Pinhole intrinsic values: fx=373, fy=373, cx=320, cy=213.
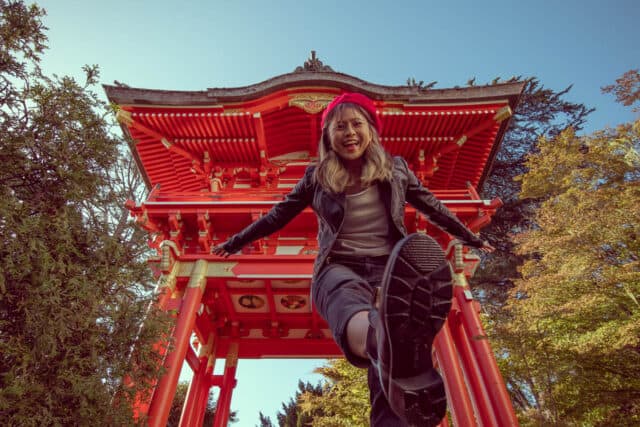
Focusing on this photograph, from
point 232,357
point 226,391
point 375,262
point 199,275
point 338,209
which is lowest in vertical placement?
point 375,262

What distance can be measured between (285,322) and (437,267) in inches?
335

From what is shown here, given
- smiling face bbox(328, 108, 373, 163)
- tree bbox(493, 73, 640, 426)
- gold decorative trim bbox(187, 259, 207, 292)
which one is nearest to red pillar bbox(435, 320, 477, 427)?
tree bbox(493, 73, 640, 426)

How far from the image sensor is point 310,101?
26.9 feet

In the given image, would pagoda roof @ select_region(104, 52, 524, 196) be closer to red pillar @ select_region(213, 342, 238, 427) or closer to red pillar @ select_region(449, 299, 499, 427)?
red pillar @ select_region(449, 299, 499, 427)

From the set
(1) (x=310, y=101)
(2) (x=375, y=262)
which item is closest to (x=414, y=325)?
(2) (x=375, y=262)

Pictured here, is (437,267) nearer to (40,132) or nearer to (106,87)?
(40,132)

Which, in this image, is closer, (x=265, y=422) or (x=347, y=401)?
(x=347, y=401)

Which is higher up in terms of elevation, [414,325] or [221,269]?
[221,269]

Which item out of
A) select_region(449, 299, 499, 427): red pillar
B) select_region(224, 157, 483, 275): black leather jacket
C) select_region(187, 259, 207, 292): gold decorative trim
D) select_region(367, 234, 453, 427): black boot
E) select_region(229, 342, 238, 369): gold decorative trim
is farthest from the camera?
select_region(229, 342, 238, 369): gold decorative trim

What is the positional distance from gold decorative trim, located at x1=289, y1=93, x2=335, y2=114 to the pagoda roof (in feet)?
0.07

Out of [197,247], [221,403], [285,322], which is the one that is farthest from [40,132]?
[221,403]

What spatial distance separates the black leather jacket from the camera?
195cm

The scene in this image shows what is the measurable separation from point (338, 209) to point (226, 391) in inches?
339

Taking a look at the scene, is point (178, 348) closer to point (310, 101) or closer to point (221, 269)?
point (221, 269)
